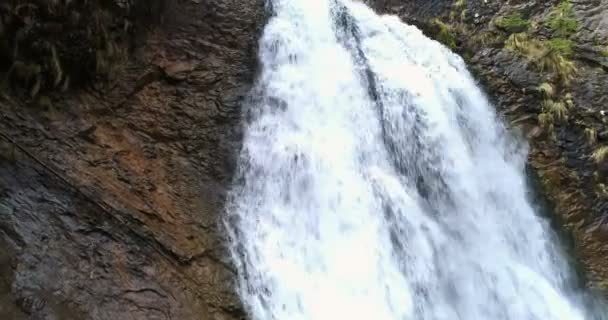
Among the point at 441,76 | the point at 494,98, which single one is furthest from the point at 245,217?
the point at 494,98

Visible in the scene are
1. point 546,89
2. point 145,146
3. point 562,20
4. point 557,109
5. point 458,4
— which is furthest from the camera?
point 458,4

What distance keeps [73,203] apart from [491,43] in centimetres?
658

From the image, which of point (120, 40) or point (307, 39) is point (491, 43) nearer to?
point (307, 39)

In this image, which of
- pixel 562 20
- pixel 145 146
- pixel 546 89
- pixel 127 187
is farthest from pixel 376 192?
pixel 562 20

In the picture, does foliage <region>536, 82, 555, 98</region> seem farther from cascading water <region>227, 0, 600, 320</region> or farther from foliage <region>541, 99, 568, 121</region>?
cascading water <region>227, 0, 600, 320</region>

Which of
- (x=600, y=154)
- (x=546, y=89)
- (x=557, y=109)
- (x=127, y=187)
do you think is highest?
(x=546, y=89)

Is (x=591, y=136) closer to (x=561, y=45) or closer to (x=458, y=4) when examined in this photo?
(x=561, y=45)

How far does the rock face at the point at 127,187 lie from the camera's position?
4398 millimetres

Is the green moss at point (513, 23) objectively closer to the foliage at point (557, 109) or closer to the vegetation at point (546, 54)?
the vegetation at point (546, 54)

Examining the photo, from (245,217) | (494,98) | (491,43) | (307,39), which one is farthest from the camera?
(491,43)

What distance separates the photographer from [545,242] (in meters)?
7.01

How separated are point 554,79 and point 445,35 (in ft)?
5.86

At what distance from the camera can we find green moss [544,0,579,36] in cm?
872

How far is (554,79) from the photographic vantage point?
809 cm
